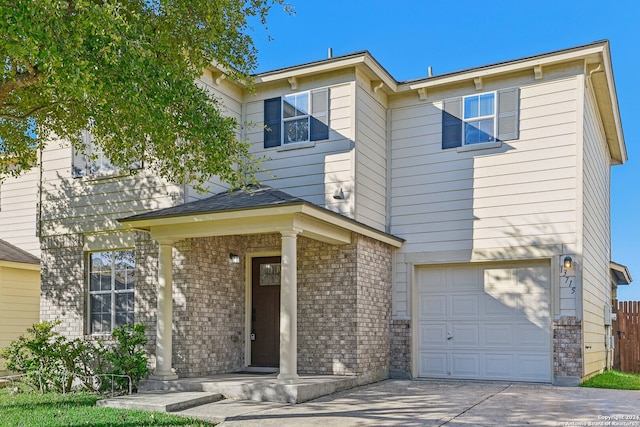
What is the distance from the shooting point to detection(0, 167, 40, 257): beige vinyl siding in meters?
14.9

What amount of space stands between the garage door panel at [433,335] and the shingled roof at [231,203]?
395 cm

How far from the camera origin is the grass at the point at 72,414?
7707mm

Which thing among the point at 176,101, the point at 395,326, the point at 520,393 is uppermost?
the point at 176,101

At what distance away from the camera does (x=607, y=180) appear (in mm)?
15844

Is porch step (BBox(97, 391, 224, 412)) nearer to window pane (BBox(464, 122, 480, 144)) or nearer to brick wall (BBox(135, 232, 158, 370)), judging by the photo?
brick wall (BBox(135, 232, 158, 370))

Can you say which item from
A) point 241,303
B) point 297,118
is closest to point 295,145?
point 297,118

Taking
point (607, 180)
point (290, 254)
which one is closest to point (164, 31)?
point (290, 254)

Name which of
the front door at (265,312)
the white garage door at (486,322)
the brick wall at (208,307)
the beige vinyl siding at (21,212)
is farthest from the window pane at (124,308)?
the white garage door at (486,322)

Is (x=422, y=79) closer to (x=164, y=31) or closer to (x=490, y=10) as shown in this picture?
(x=164, y=31)

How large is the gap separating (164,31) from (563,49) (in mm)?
6890

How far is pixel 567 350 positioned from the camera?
1103 cm

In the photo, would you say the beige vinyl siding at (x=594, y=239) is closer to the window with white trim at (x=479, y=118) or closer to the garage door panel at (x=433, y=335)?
the window with white trim at (x=479, y=118)

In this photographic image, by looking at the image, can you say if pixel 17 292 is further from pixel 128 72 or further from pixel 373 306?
pixel 128 72

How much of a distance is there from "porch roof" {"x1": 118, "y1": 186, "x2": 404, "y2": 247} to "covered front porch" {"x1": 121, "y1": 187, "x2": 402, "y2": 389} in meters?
0.02
